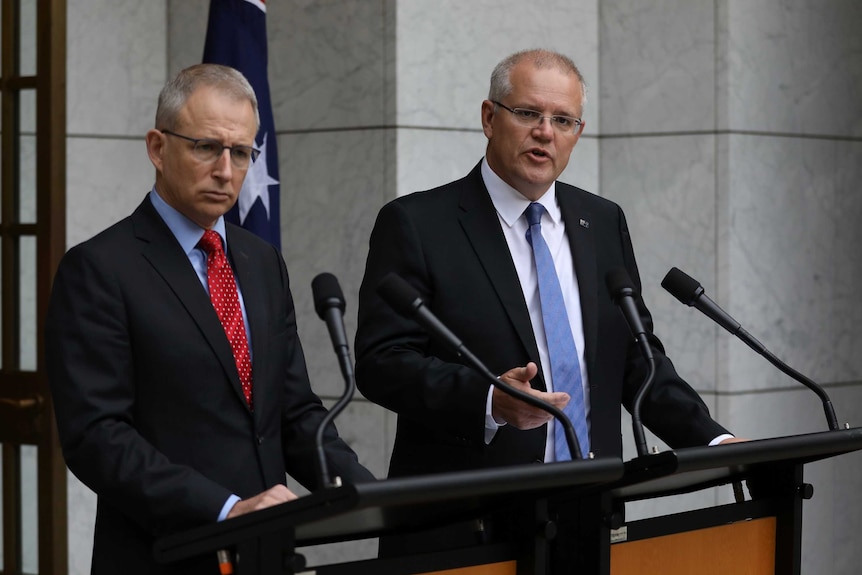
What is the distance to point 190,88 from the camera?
2658 millimetres

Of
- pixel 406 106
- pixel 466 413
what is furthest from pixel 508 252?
pixel 406 106

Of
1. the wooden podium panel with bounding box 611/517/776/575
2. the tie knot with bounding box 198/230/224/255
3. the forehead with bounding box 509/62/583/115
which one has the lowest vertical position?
the wooden podium panel with bounding box 611/517/776/575

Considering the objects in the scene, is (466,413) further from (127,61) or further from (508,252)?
(127,61)

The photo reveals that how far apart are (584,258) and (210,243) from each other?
36.8 inches

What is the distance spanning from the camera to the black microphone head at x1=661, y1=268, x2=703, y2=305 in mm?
2812

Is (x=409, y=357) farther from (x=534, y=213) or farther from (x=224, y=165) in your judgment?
(x=224, y=165)

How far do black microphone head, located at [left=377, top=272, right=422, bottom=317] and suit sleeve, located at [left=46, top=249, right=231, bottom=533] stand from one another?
1.37 ft

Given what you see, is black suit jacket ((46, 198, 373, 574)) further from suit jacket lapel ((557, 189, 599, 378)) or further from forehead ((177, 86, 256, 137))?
suit jacket lapel ((557, 189, 599, 378))

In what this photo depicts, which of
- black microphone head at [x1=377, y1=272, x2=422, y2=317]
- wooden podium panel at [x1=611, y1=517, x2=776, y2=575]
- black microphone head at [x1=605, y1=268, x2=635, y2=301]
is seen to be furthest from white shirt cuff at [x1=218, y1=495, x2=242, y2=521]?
black microphone head at [x1=605, y1=268, x2=635, y2=301]

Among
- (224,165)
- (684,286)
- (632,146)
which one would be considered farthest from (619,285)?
(632,146)

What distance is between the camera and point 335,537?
90.4 inches

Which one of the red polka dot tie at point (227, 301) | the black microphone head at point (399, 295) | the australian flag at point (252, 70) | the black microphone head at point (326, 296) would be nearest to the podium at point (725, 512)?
the black microphone head at point (399, 295)

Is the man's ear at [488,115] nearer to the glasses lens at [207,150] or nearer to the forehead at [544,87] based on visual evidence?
the forehead at [544,87]

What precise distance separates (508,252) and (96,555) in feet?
3.76
